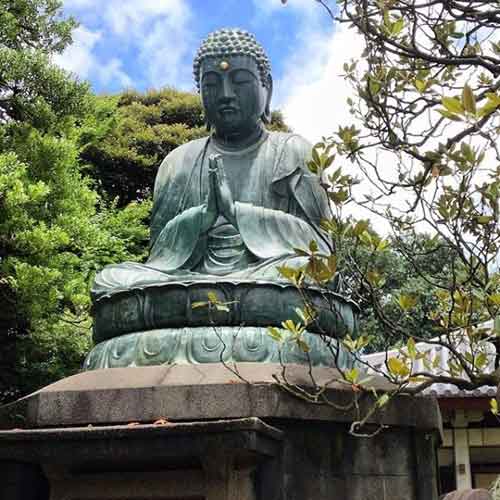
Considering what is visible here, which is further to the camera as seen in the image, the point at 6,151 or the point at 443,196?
the point at 6,151

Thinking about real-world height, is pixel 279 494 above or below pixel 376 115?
below

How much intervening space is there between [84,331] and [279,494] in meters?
5.53

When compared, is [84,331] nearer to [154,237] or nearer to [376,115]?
[154,237]

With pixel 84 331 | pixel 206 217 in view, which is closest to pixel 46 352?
pixel 84 331

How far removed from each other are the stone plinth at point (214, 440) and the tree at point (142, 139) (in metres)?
10.7

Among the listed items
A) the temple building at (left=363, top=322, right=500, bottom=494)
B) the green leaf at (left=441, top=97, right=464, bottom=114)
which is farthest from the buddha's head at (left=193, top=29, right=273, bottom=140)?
the temple building at (left=363, top=322, right=500, bottom=494)

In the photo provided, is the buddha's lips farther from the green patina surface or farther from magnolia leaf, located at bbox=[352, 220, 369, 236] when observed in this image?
magnolia leaf, located at bbox=[352, 220, 369, 236]

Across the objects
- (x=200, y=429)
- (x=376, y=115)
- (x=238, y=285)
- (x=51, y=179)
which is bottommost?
(x=200, y=429)

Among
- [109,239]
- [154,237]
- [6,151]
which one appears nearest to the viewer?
[154,237]

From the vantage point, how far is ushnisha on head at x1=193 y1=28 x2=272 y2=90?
6.04m

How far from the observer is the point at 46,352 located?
8867 millimetres

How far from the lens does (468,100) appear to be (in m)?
2.85

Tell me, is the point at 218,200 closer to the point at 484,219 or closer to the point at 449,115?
the point at 484,219

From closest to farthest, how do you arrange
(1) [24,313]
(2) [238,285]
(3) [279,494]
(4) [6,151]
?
(3) [279,494] < (2) [238,285] < (1) [24,313] < (4) [6,151]
